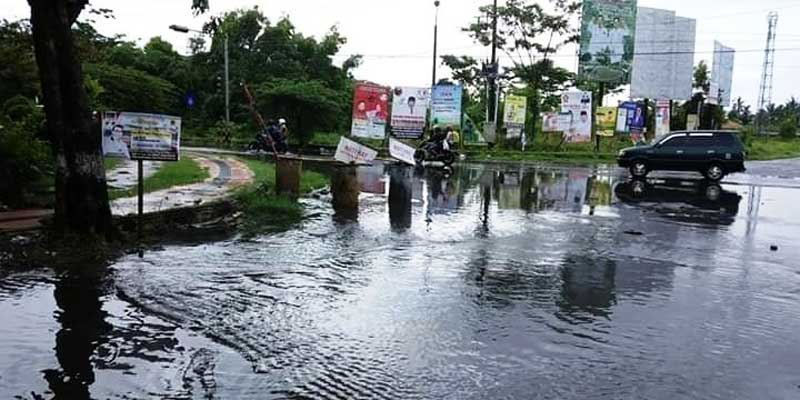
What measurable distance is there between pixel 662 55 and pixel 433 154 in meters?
19.2

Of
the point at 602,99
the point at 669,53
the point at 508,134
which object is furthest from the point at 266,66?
the point at 669,53

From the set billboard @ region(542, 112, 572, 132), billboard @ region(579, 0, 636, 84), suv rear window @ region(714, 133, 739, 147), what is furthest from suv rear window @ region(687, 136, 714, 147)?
billboard @ region(579, 0, 636, 84)

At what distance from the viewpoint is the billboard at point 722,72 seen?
4453cm

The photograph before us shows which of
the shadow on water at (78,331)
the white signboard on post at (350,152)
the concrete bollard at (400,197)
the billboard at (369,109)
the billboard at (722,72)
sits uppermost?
the billboard at (722,72)

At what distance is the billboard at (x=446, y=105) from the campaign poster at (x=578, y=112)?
762cm

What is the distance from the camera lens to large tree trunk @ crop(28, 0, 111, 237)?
918 cm

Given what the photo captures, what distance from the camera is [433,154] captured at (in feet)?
94.1

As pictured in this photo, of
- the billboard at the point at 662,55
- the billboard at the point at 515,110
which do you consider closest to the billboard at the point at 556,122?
the billboard at the point at 515,110

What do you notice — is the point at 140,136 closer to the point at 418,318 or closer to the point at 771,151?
the point at 418,318

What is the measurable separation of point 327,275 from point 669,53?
37000mm

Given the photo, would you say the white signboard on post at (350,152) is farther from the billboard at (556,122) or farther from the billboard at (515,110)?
the billboard at (556,122)

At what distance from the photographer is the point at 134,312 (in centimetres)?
664

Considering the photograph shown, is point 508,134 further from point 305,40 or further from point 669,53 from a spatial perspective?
point 305,40

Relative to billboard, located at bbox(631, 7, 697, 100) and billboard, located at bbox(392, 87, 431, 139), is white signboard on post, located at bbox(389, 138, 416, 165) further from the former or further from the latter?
billboard, located at bbox(631, 7, 697, 100)
